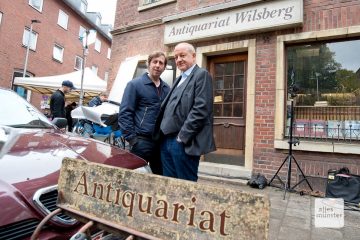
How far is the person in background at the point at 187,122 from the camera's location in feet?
8.17

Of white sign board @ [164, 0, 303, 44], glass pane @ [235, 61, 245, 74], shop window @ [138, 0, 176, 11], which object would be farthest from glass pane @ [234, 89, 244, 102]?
shop window @ [138, 0, 176, 11]

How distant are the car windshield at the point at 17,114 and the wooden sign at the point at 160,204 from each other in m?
1.47

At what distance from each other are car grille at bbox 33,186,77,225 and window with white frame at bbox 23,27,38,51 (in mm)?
18900

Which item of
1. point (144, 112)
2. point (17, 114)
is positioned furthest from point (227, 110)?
point (17, 114)

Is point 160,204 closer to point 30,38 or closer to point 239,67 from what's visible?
point 239,67

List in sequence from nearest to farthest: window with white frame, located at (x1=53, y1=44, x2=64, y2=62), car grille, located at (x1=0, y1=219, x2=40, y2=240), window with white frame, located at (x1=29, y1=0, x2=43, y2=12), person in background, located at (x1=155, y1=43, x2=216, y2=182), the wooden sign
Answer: the wooden sign
car grille, located at (x1=0, y1=219, x2=40, y2=240)
person in background, located at (x1=155, y1=43, x2=216, y2=182)
window with white frame, located at (x1=29, y1=0, x2=43, y2=12)
window with white frame, located at (x1=53, y1=44, x2=64, y2=62)

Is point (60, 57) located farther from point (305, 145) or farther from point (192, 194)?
point (192, 194)

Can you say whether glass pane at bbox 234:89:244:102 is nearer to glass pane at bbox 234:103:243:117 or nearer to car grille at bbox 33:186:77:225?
glass pane at bbox 234:103:243:117

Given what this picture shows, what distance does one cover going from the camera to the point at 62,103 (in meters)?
7.13

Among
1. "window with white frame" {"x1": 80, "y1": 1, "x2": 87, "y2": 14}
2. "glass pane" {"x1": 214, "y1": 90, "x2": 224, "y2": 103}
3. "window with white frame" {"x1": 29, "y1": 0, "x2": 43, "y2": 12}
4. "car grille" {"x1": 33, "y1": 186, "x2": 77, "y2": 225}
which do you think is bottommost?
"car grille" {"x1": 33, "y1": 186, "x2": 77, "y2": 225}

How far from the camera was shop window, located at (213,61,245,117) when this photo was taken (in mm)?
6386

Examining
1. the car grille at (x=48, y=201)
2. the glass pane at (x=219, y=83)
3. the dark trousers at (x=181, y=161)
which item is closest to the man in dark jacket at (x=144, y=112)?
the dark trousers at (x=181, y=161)

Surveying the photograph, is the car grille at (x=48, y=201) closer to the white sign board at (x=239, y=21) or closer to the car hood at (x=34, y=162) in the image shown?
the car hood at (x=34, y=162)

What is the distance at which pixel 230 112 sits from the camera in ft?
21.1
